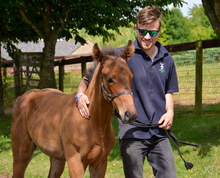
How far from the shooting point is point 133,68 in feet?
10.0

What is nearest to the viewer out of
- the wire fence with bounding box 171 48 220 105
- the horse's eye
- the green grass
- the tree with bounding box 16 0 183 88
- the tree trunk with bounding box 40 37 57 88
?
the horse's eye

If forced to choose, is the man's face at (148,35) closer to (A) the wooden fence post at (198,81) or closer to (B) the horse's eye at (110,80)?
(B) the horse's eye at (110,80)

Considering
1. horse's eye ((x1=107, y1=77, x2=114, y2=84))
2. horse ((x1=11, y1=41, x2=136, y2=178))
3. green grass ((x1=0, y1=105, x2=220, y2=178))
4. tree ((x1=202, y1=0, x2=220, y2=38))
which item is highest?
tree ((x1=202, y1=0, x2=220, y2=38))

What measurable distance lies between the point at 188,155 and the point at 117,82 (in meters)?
3.75

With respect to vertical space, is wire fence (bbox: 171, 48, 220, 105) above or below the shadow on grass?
above

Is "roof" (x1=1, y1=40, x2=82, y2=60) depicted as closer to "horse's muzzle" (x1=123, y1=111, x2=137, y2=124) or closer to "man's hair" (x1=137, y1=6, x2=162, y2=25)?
"man's hair" (x1=137, y1=6, x2=162, y2=25)

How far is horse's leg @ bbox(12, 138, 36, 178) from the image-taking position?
13.0 ft

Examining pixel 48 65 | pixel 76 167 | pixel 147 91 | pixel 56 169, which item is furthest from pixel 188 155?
pixel 48 65

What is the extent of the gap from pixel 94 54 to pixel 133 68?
0.49 metres

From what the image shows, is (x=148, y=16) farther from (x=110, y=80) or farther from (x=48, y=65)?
(x=48, y=65)

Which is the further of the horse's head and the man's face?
the man's face

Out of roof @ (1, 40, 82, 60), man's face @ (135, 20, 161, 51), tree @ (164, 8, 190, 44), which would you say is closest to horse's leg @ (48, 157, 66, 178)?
man's face @ (135, 20, 161, 51)

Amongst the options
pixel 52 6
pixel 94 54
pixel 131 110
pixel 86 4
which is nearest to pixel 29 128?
pixel 94 54

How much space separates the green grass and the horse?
1.73 m
